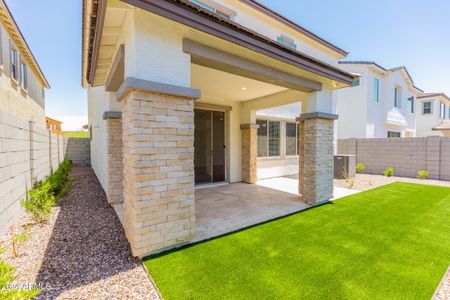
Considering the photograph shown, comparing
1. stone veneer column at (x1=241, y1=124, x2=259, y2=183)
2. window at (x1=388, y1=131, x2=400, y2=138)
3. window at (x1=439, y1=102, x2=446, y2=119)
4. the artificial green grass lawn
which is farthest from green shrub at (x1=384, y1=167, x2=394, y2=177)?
window at (x1=439, y1=102, x2=446, y2=119)

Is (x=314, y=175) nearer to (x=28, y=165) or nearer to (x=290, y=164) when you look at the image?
(x=290, y=164)

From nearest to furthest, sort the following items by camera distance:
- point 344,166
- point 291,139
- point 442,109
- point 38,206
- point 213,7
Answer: point 38,206 → point 213,7 → point 344,166 → point 291,139 → point 442,109

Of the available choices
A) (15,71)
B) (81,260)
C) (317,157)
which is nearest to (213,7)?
(317,157)

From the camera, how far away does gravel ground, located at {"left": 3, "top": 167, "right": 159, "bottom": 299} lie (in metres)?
2.61

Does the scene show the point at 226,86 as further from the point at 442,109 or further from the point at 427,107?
the point at 442,109

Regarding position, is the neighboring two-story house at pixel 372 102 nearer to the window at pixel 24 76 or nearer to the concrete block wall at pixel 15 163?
the concrete block wall at pixel 15 163

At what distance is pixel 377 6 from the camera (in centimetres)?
816

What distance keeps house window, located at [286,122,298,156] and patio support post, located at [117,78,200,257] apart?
8.79 meters

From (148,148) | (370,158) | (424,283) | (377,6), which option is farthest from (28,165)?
(370,158)

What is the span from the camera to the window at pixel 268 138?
10.4 meters

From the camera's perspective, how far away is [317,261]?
326 centimetres

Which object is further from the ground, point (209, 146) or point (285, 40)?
point (285, 40)

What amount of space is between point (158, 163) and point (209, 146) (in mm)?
5781

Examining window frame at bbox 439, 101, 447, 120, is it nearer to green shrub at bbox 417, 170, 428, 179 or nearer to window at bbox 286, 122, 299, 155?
green shrub at bbox 417, 170, 428, 179
